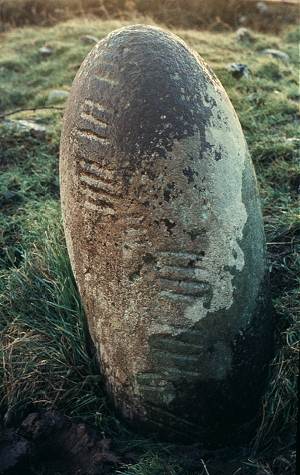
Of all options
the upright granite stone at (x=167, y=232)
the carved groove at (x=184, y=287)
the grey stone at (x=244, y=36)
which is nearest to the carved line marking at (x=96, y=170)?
the upright granite stone at (x=167, y=232)

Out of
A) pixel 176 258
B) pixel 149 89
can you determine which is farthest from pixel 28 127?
pixel 176 258

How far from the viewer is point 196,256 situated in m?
2.87

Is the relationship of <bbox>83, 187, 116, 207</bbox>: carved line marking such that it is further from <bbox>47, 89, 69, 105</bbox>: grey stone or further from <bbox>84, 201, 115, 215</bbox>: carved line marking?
<bbox>47, 89, 69, 105</bbox>: grey stone

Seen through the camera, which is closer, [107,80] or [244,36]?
[107,80]

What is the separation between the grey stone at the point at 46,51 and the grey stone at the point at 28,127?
Answer: 2.64m

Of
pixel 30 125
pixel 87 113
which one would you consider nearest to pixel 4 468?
pixel 87 113

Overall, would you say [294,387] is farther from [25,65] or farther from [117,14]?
[117,14]

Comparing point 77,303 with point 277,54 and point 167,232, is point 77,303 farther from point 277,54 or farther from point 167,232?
point 277,54

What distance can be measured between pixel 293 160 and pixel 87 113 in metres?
2.44

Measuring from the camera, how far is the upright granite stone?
2818mm

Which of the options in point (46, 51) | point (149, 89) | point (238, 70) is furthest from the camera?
Answer: point (46, 51)

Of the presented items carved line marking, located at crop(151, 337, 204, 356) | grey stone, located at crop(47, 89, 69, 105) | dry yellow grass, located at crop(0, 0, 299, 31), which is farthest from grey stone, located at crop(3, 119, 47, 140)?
dry yellow grass, located at crop(0, 0, 299, 31)

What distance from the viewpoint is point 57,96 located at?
6996mm

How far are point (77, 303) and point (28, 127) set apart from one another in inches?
116
